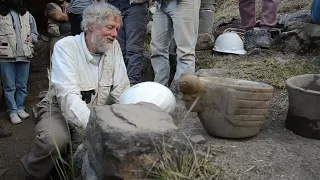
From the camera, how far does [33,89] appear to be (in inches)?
267

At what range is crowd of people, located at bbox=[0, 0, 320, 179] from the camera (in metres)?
3.21

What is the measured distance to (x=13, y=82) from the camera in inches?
217

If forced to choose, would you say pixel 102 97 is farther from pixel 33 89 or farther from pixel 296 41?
pixel 33 89

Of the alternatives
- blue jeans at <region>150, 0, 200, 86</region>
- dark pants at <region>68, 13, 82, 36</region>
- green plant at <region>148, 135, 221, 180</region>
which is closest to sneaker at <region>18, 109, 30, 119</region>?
dark pants at <region>68, 13, 82, 36</region>

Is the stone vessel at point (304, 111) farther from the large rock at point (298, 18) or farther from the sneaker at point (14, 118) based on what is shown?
the sneaker at point (14, 118)

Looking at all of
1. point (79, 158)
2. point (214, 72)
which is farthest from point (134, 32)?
point (79, 158)

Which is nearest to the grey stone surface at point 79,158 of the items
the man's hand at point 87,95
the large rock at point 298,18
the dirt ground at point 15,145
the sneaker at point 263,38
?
the man's hand at point 87,95

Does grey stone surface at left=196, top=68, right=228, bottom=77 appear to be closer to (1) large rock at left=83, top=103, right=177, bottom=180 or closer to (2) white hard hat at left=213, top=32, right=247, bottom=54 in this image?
(2) white hard hat at left=213, top=32, right=247, bottom=54

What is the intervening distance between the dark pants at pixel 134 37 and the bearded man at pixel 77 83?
854mm

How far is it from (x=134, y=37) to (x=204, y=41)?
4.23ft

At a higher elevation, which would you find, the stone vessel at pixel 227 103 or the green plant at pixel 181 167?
the stone vessel at pixel 227 103

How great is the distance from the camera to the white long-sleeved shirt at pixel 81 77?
3061 millimetres

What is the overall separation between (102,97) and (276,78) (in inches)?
69.4

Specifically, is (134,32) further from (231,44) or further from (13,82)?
(13,82)
